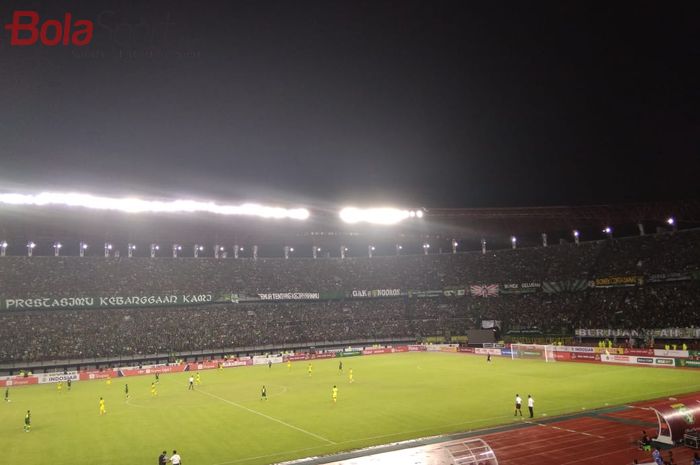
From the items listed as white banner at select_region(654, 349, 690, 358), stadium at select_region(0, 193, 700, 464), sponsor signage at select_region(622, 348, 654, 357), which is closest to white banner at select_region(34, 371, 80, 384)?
stadium at select_region(0, 193, 700, 464)

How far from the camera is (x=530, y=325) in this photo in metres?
76.9

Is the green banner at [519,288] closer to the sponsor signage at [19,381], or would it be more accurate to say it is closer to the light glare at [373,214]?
the light glare at [373,214]

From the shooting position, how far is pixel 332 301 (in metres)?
94.2

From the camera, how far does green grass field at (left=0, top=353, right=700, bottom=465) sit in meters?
26.8

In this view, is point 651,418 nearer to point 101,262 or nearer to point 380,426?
point 380,426

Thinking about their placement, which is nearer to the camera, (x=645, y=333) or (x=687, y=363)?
(x=687, y=363)

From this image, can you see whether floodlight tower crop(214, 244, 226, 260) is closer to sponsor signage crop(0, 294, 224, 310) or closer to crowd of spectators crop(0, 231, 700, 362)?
crowd of spectators crop(0, 231, 700, 362)

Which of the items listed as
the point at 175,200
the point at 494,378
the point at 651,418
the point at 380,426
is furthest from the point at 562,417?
the point at 175,200

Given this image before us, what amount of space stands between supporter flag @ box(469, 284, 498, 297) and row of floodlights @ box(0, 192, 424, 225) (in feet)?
105

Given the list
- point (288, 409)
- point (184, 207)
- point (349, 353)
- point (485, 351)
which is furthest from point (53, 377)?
point (485, 351)

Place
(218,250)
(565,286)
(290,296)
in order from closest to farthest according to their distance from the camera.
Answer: (565,286) → (290,296) → (218,250)

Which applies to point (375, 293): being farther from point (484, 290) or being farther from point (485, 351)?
point (485, 351)

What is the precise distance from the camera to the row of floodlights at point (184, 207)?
165 ft

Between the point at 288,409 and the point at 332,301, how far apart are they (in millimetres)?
57513
